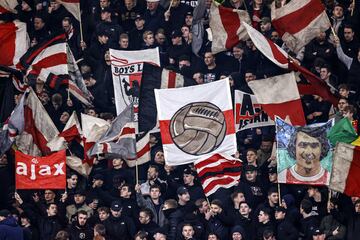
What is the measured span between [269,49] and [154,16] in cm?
426

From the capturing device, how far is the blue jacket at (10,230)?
29.4 metres

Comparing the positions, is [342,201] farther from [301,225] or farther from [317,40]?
[317,40]

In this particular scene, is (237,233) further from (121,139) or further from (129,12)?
(129,12)

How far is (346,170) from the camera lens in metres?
29.3

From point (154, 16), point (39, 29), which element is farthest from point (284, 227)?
point (39, 29)

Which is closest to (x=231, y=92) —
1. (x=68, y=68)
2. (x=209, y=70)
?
(x=209, y=70)

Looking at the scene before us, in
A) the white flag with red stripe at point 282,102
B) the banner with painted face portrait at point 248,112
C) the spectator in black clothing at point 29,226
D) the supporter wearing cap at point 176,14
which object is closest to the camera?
the spectator in black clothing at point 29,226

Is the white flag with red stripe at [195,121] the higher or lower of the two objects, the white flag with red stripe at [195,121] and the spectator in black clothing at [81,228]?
the higher

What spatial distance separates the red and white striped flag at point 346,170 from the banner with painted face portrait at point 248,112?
3430 mm

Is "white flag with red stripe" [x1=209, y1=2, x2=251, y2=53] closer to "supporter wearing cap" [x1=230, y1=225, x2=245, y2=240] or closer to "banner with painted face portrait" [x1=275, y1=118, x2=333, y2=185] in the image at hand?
"banner with painted face portrait" [x1=275, y1=118, x2=333, y2=185]

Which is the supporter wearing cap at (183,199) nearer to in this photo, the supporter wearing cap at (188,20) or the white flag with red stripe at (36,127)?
the white flag with red stripe at (36,127)

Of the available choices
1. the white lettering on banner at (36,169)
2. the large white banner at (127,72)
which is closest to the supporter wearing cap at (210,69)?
the large white banner at (127,72)

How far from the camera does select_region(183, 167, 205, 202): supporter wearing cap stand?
31734mm

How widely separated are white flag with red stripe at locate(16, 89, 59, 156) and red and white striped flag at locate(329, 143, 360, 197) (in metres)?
6.01
